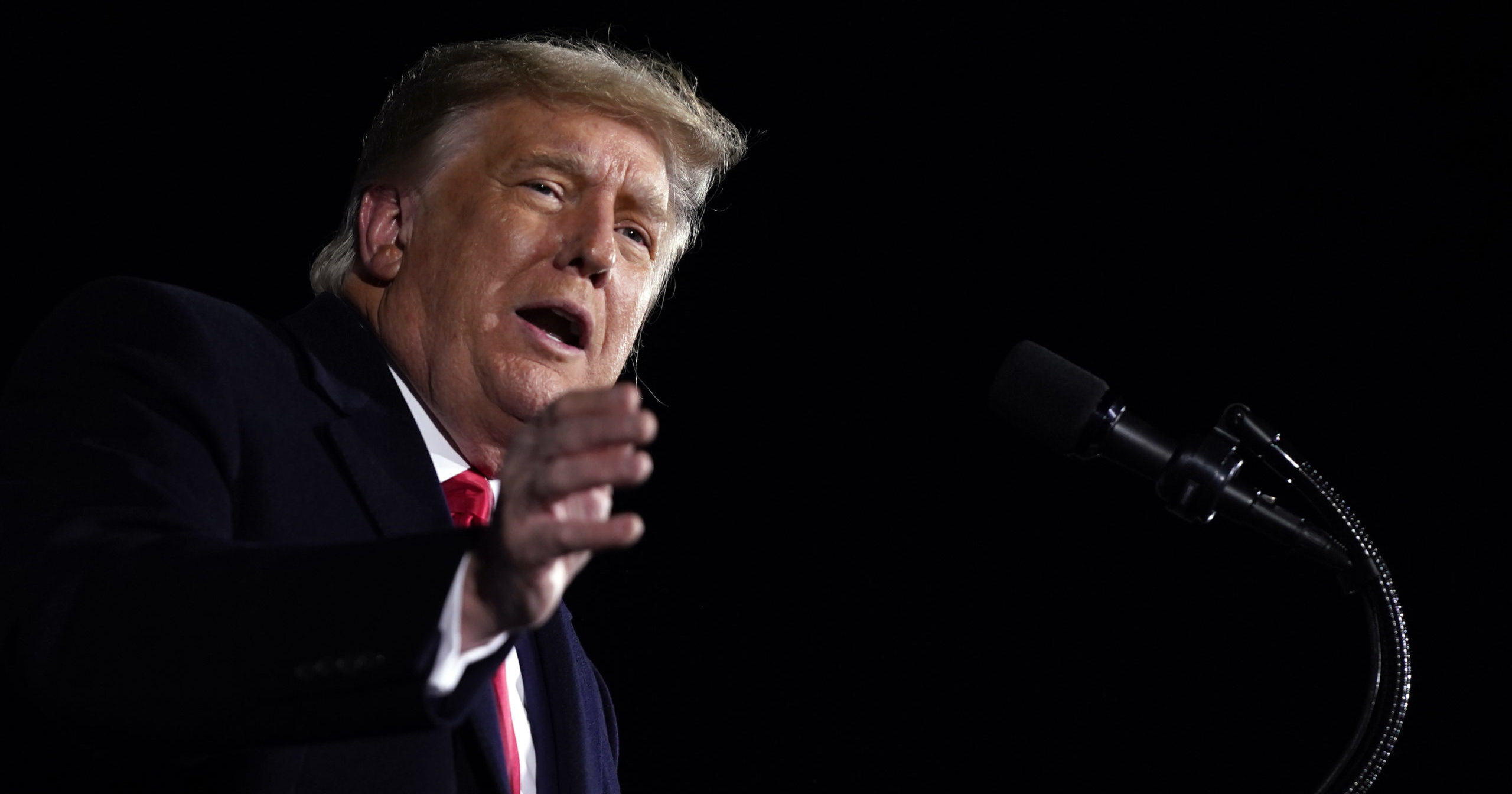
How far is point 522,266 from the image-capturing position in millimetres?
2047

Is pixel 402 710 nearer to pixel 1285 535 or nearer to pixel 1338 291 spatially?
pixel 1285 535

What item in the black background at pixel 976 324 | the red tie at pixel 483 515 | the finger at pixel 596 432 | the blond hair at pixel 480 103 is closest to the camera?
the finger at pixel 596 432

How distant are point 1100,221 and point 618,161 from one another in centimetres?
136

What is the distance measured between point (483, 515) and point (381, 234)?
24.7 inches

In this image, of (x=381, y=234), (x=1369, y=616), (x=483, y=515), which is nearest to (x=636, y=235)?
(x=381, y=234)

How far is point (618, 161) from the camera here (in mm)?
2232

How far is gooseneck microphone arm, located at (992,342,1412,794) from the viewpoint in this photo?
4.50 feet

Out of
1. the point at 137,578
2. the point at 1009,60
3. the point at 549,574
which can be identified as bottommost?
the point at 137,578

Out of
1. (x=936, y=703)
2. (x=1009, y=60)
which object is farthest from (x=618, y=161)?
(x=936, y=703)

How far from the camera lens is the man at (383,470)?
3.01 feet

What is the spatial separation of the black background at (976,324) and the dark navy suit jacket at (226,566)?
3.83 feet

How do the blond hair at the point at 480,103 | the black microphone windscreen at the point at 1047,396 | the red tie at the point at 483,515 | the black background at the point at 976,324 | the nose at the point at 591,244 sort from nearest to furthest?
the black microphone windscreen at the point at 1047,396 < the red tie at the point at 483,515 < the nose at the point at 591,244 < the blond hair at the point at 480,103 < the black background at the point at 976,324

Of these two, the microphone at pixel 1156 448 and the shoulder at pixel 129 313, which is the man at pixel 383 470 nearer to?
the shoulder at pixel 129 313

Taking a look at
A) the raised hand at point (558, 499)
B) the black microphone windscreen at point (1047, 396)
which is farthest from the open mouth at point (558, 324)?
the raised hand at point (558, 499)
